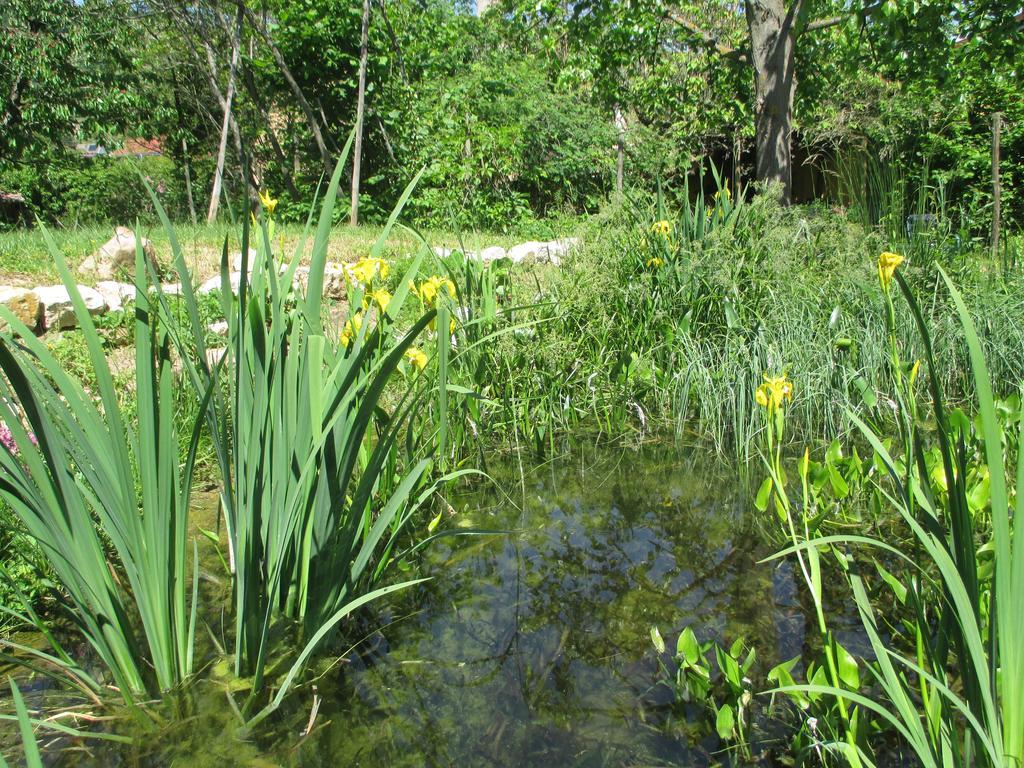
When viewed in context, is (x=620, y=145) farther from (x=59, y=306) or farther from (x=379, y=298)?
(x=379, y=298)

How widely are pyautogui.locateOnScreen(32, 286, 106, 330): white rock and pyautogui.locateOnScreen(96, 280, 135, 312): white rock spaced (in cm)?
12

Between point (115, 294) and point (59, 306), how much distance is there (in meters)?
0.45

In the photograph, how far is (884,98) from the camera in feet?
41.5

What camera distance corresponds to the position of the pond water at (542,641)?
Result: 175 cm

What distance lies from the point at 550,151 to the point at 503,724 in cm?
1121

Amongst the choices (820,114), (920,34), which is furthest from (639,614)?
(820,114)

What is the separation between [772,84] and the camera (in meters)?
7.93

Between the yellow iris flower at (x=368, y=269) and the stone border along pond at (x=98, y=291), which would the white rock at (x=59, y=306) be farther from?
the yellow iris flower at (x=368, y=269)

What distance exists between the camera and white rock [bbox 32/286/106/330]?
4.86 metres

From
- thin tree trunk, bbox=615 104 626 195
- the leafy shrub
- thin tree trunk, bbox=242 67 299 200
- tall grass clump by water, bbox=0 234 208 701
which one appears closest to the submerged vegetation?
tall grass clump by water, bbox=0 234 208 701

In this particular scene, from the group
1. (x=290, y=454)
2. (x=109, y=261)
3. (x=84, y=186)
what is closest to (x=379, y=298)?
(x=290, y=454)

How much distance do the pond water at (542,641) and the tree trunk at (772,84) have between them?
5.83 meters

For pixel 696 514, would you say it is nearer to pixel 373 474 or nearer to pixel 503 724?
pixel 503 724

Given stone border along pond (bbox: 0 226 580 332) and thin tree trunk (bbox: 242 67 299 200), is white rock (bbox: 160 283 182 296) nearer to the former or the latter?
stone border along pond (bbox: 0 226 580 332)
